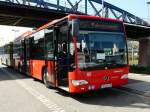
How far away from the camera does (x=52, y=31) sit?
12.4 m

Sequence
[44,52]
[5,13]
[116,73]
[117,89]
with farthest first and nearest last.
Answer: [5,13] < [44,52] < [117,89] < [116,73]

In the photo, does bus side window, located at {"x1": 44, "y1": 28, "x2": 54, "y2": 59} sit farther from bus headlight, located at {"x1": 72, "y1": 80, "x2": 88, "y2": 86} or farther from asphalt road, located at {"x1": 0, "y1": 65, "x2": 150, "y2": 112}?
bus headlight, located at {"x1": 72, "y1": 80, "x2": 88, "y2": 86}

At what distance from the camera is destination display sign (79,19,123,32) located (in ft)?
34.4

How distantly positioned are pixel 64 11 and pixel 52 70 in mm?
23612

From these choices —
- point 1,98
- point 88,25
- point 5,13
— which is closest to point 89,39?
point 88,25

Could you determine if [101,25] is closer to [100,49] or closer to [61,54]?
[100,49]

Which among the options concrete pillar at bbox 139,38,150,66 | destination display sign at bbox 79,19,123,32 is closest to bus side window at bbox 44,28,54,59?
destination display sign at bbox 79,19,123,32

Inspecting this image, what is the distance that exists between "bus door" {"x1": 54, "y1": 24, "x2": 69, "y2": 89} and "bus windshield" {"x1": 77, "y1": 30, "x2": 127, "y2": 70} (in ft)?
2.62

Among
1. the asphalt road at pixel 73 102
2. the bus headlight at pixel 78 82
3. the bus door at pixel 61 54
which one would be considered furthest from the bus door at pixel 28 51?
the bus headlight at pixel 78 82

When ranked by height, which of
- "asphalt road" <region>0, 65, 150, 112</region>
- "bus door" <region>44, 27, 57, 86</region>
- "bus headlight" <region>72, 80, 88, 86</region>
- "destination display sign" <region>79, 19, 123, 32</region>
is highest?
"destination display sign" <region>79, 19, 123, 32</region>

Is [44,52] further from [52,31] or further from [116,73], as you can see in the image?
[116,73]

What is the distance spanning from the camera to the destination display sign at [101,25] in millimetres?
10472

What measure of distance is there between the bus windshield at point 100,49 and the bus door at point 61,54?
2.62ft

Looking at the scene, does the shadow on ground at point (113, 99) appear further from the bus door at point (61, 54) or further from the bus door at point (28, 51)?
the bus door at point (28, 51)
